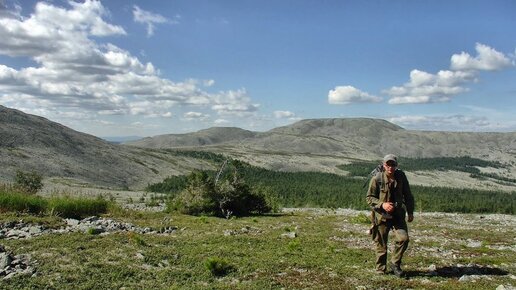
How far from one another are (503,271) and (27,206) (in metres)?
23.9

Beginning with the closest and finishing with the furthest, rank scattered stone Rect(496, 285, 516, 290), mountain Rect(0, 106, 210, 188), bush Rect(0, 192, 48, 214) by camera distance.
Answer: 1. scattered stone Rect(496, 285, 516, 290)
2. bush Rect(0, 192, 48, 214)
3. mountain Rect(0, 106, 210, 188)

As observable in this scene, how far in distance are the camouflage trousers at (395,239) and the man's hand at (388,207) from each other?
569mm

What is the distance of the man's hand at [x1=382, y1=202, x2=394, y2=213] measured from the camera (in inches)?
546

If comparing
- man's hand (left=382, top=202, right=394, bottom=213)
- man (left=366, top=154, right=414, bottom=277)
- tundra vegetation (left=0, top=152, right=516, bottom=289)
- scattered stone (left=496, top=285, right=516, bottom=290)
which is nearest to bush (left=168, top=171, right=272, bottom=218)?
tundra vegetation (left=0, top=152, right=516, bottom=289)

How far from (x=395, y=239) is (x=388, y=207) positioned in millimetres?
1142

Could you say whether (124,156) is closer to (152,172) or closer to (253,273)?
(152,172)

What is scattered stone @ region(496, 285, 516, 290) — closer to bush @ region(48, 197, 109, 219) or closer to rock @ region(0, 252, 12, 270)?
rock @ region(0, 252, 12, 270)

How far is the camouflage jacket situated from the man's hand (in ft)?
0.60

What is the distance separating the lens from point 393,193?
1418cm

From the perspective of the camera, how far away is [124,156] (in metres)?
166

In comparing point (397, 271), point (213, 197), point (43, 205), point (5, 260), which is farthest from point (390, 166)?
point (213, 197)

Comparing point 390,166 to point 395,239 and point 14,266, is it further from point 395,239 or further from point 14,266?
point 14,266

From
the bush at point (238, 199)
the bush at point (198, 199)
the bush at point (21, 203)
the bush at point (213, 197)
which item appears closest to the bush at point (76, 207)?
the bush at point (21, 203)

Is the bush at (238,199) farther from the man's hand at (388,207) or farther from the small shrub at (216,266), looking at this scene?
the man's hand at (388,207)
